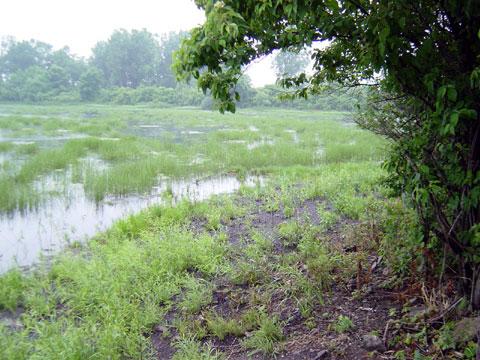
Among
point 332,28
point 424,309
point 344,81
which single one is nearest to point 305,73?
point 344,81

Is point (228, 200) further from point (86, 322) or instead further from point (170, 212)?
point (86, 322)

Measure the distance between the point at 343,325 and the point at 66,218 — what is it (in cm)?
649

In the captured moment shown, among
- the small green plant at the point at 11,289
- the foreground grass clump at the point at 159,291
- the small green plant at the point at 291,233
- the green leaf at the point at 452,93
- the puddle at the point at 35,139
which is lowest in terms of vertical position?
the small green plant at the point at 11,289

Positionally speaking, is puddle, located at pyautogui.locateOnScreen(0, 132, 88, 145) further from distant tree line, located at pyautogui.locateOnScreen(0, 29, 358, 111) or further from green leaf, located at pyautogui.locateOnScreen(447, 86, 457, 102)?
distant tree line, located at pyautogui.locateOnScreen(0, 29, 358, 111)

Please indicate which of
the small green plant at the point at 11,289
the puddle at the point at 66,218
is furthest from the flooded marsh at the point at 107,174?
the small green plant at the point at 11,289

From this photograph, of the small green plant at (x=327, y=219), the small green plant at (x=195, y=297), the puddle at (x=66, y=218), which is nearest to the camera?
the small green plant at (x=195, y=297)

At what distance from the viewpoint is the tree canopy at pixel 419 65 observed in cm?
217

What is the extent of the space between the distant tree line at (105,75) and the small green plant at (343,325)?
38.3 meters

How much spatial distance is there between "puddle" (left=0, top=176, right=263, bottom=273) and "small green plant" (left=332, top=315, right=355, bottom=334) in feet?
15.8

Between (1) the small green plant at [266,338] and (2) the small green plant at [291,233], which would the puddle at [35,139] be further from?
(1) the small green plant at [266,338]

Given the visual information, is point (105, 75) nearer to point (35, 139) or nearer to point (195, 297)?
point (35, 139)

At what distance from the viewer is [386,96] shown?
12.2ft

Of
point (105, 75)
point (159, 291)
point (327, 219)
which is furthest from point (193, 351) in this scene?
point (105, 75)

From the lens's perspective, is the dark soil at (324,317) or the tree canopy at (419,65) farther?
the dark soil at (324,317)
